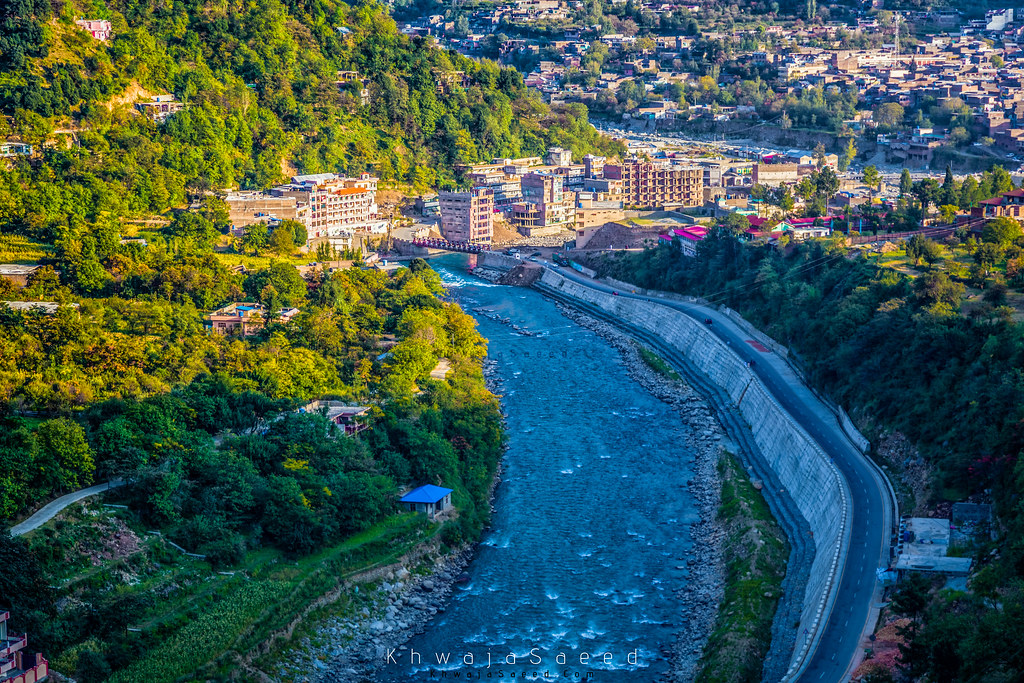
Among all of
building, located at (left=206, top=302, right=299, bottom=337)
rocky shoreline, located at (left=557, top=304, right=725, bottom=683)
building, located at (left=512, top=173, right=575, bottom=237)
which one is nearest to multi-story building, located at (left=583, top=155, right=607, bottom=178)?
building, located at (left=512, top=173, right=575, bottom=237)

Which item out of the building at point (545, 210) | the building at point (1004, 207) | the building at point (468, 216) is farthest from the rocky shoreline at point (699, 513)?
the building at point (545, 210)

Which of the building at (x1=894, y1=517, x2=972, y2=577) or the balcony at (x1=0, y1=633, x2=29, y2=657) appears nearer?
the balcony at (x1=0, y1=633, x2=29, y2=657)

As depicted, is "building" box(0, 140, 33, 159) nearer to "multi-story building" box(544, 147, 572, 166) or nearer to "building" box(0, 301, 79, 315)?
"building" box(0, 301, 79, 315)

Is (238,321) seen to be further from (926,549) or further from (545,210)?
(545,210)

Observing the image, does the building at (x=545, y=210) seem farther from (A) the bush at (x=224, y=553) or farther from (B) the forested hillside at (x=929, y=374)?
(A) the bush at (x=224, y=553)

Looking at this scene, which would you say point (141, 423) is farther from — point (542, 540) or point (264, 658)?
point (542, 540)

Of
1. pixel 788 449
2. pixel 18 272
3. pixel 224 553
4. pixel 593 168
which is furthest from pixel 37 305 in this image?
pixel 593 168

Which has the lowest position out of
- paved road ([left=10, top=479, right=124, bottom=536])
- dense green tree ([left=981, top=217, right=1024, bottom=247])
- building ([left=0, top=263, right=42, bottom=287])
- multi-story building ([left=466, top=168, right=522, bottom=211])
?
paved road ([left=10, top=479, right=124, bottom=536])
